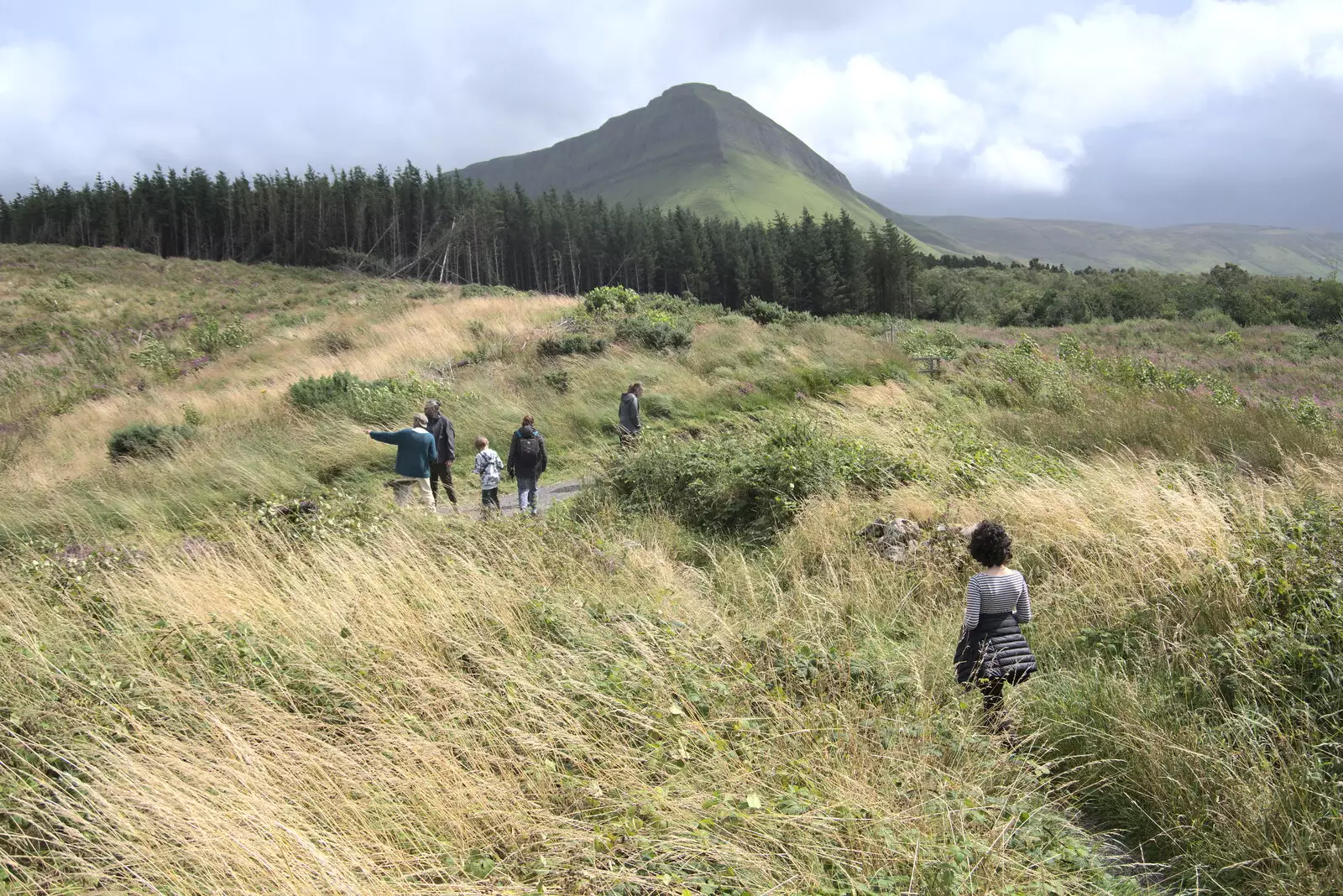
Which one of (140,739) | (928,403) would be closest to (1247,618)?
(140,739)

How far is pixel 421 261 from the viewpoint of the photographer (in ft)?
242

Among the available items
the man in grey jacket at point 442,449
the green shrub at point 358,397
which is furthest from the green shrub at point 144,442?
the man in grey jacket at point 442,449

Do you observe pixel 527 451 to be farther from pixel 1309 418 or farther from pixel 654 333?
pixel 1309 418

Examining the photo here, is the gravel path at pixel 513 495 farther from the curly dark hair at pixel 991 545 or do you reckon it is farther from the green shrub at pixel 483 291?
the green shrub at pixel 483 291

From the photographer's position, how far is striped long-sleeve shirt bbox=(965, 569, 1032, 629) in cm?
381

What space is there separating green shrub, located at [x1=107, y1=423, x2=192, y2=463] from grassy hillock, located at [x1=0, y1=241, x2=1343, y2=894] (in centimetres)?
221

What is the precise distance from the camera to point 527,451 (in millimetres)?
9219

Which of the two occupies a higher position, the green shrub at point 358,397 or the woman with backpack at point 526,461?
the green shrub at point 358,397

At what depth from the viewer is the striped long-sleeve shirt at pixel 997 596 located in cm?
381

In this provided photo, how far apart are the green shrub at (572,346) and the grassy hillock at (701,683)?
9.08 metres

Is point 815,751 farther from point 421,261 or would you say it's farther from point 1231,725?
point 421,261

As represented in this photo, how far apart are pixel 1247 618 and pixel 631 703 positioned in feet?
10.5

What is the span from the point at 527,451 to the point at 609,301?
1297 centimetres

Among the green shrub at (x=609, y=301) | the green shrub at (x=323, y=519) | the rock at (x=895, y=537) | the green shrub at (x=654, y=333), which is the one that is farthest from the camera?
the green shrub at (x=609, y=301)
